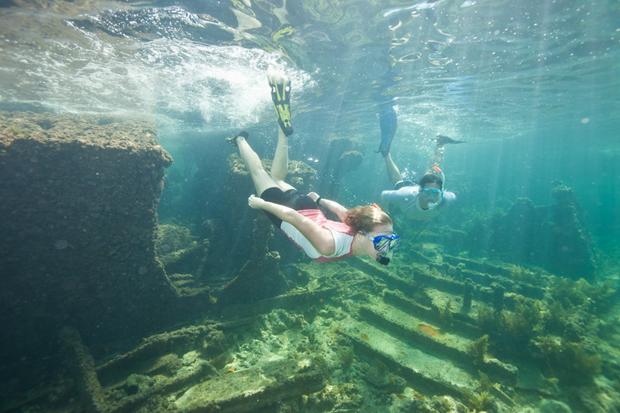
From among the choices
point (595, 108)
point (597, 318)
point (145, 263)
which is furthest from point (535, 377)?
point (595, 108)

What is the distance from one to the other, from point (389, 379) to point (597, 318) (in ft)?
32.9

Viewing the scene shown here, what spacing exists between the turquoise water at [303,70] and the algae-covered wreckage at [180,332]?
783 mm

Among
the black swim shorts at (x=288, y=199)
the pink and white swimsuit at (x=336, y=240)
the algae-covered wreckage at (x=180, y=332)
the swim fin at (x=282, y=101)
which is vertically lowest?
the algae-covered wreckage at (x=180, y=332)

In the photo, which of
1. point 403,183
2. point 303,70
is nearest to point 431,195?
point 403,183

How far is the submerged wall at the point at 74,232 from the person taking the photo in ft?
20.0

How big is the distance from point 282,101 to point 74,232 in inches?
211

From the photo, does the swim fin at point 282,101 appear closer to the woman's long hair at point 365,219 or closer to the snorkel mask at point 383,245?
the woman's long hair at point 365,219

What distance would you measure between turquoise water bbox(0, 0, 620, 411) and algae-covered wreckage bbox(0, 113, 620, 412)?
78 centimetres

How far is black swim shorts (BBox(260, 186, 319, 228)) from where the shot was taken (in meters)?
5.51

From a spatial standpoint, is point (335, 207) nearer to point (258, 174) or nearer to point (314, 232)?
point (258, 174)

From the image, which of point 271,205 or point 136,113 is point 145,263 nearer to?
point 271,205

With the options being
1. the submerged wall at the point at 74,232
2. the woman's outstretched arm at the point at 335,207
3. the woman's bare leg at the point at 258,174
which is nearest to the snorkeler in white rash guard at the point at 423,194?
the woman's outstretched arm at the point at 335,207

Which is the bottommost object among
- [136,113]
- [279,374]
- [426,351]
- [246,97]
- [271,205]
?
[426,351]

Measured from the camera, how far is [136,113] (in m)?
24.9
